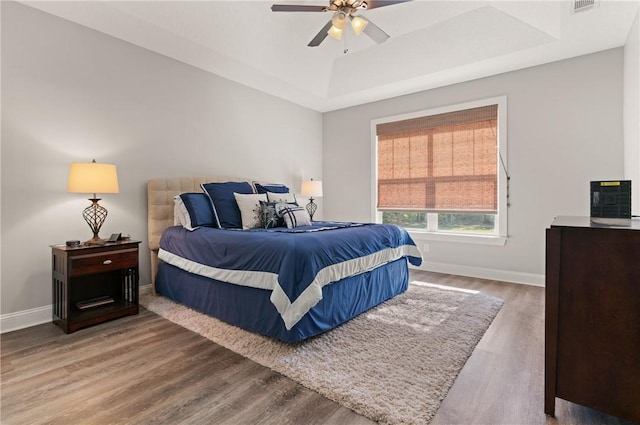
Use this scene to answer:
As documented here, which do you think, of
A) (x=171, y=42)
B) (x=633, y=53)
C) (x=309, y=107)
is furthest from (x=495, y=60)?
(x=171, y=42)

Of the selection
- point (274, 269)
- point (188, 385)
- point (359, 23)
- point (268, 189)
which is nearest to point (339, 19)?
point (359, 23)

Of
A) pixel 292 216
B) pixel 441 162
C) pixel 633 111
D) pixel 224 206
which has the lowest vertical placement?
pixel 292 216

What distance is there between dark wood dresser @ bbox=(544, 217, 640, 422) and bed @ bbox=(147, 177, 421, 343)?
1.28 m

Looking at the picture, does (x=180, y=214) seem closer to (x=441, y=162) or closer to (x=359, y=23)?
(x=359, y=23)

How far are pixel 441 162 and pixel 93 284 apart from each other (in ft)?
14.2

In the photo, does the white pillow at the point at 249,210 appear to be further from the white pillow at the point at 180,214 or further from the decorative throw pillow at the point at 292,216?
the white pillow at the point at 180,214

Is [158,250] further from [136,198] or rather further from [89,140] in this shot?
[89,140]

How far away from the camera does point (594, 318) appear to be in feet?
4.45

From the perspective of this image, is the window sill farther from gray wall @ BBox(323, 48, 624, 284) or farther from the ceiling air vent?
the ceiling air vent

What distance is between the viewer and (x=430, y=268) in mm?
4547

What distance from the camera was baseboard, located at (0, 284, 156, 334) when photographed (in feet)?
8.17

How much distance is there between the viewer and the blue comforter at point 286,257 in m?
2.05

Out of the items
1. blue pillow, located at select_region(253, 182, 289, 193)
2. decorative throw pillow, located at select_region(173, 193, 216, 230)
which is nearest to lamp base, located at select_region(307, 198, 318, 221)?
blue pillow, located at select_region(253, 182, 289, 193)

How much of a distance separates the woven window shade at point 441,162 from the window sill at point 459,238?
34 centimetres
